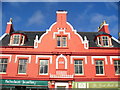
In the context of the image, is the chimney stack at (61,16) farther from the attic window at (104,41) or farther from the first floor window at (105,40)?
the first floor window at (105,40)

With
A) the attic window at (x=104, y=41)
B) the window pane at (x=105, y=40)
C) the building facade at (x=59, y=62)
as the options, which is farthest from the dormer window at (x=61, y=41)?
the window pane at (x=105, y=40)

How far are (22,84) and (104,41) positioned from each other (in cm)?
1236

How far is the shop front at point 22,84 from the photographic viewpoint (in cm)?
1756

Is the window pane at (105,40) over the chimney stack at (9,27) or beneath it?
beneath

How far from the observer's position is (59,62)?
18.6 metres

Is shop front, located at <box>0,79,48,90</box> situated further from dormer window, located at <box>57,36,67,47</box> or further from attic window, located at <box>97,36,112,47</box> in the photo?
attic window, located at <box>97,36,112,47</box>

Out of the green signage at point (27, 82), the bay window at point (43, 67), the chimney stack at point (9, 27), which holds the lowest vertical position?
the green signage at point (27, 82)

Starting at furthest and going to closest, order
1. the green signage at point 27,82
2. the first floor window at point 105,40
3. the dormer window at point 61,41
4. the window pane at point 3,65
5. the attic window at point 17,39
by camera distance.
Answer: the first floor window at point 105,40, the attic window at point 17,39, the dormer window at point 61,41, the window pane at point 3,65, the green signage at point 27,82

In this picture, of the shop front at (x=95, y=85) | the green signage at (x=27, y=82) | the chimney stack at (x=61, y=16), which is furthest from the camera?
the chimney stack at (x=61, y=16)

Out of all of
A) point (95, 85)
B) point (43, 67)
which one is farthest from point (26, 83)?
point (95, 85)

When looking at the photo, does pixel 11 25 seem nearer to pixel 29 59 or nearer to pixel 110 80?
pixel 29 59

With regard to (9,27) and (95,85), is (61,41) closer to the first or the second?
(95,85)

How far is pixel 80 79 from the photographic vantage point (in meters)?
17.7

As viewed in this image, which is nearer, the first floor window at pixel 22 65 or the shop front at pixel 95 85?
the shop front at pixel 95 85
